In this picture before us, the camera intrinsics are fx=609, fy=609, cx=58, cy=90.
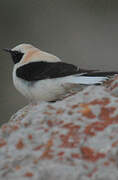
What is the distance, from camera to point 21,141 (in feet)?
10.9

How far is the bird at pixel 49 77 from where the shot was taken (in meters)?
5.04

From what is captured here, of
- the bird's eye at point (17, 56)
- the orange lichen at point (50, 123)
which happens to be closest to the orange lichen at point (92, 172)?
the orange lichen at point (50, 123)

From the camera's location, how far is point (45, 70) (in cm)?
543

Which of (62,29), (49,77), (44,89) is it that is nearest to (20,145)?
(44,89)

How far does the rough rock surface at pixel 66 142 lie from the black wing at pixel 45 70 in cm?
162

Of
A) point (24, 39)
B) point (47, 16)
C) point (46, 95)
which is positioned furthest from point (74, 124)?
point (47, 16)

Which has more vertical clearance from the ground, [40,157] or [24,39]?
[40,157]

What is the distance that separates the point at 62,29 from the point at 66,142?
48.1 feet

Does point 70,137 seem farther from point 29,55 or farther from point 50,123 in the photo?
point 29,55

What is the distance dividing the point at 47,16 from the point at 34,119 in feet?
48.1

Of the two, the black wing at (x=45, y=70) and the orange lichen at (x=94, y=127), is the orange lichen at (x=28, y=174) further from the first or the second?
the black wing at (x=45, y=70)

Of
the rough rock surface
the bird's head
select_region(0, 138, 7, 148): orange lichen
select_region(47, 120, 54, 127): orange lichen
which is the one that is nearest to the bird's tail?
the bird's head

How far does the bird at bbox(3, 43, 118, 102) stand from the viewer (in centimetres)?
504

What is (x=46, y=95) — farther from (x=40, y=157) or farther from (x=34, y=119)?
(x=40, y=157)
